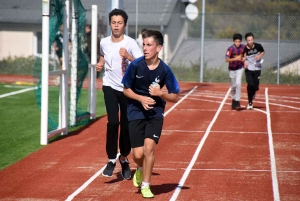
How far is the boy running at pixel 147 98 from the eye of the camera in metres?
8.80

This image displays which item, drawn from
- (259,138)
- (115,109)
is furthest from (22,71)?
(115,109)

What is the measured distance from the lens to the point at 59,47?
15453mm

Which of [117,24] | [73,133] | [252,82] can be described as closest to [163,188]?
[117,24]

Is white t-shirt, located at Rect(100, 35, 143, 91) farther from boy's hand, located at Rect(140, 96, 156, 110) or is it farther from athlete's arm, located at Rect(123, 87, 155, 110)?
boy's hand, located at Rect(140, 96, 156, 110)

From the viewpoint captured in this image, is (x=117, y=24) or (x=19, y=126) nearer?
(x=117, y=24)

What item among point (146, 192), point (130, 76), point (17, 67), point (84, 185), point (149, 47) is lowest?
point (84, 185)

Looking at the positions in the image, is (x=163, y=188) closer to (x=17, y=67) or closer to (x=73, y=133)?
(x=73, y=133)

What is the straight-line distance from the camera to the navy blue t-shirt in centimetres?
891

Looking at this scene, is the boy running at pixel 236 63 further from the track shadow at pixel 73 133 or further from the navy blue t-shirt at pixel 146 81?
the navy blue t-shirt at pixel 146 81

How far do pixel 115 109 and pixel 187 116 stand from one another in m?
8.24

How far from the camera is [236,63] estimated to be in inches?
783

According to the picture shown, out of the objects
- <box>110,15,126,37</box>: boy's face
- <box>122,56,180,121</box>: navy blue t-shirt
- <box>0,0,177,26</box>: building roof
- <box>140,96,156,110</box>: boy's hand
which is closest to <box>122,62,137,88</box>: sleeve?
<box>122,56,180,121</box>: navy blue t-shirt

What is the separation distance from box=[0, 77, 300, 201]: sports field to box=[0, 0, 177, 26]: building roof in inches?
734

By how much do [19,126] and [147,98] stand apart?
27.0ft
